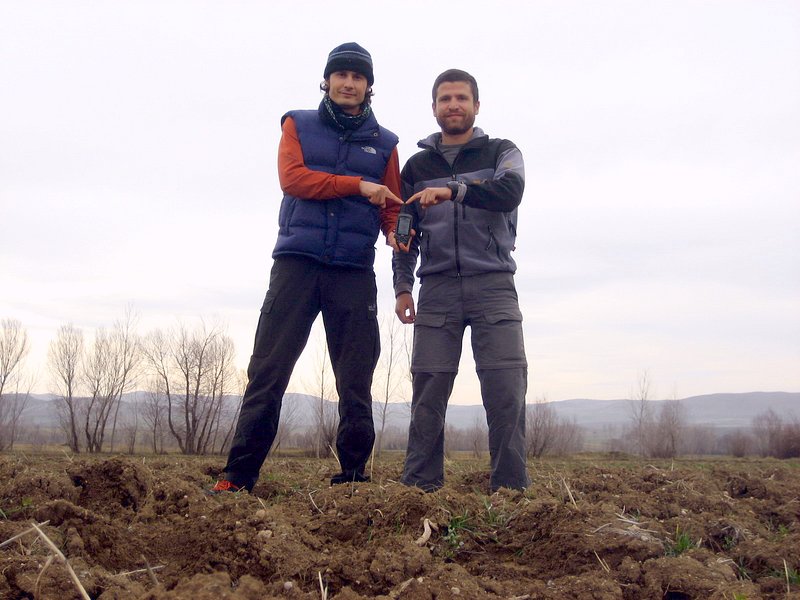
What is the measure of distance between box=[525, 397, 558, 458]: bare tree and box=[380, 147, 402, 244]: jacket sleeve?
26.1 meters

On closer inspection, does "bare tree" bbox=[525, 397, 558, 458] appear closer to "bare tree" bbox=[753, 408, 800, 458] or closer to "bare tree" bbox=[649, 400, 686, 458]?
"bare tree" bbox=[649, 400, 686, 458]

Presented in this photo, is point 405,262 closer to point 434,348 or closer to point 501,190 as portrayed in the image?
point 434,348

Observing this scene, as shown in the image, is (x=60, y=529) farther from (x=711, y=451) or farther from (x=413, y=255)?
(x=711, y=451)

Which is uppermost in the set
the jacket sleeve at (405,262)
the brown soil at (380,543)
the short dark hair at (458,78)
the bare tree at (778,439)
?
the short dark hair at (458,78)

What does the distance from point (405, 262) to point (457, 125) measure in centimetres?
91

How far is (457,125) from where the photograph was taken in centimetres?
390

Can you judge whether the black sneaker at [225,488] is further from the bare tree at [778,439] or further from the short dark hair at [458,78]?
the bare tree at [778,439]

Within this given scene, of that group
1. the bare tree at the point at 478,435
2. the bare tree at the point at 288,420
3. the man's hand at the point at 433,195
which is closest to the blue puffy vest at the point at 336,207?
the man's hand at the point at 433,195

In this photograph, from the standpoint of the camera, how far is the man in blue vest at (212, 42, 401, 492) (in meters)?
3.46

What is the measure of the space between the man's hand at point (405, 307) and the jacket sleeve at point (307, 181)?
77 cm

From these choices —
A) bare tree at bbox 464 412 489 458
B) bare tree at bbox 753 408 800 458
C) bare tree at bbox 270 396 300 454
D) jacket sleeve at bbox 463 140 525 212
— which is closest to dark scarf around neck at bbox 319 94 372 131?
jacket sleeve at bbox 463 140 525 212

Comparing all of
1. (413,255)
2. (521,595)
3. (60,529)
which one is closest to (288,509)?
(60,529)

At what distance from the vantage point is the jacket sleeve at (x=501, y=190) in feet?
11.6

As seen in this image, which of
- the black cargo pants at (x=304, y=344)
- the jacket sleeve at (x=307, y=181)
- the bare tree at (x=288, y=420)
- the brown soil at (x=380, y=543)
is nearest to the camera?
the brown soil at (x=380, y=543)
